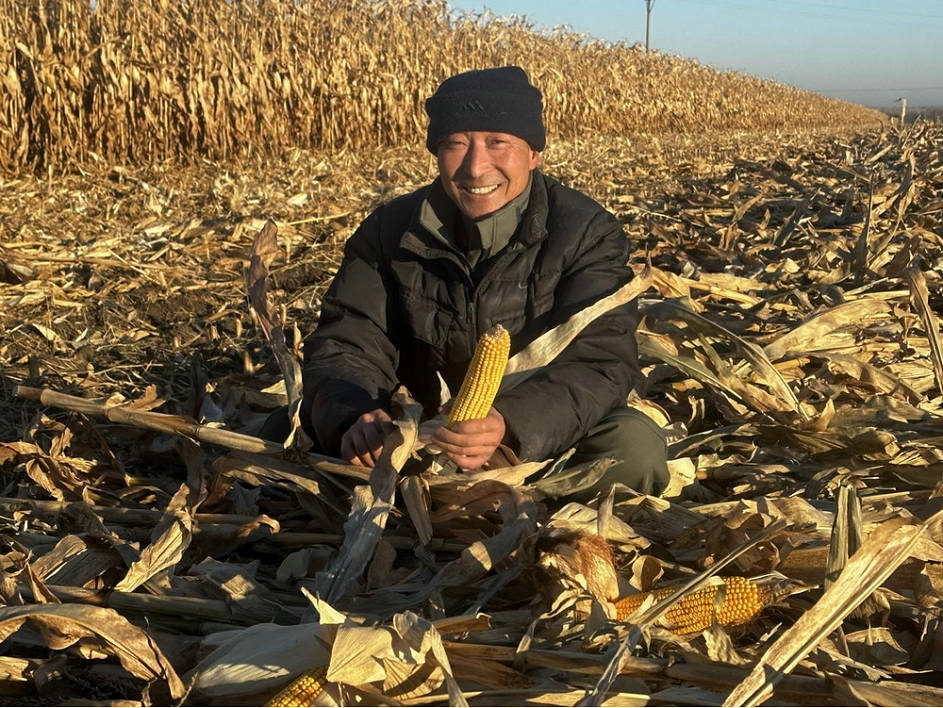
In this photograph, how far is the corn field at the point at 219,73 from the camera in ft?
37.1

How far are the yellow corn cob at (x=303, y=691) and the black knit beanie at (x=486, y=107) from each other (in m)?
1.88

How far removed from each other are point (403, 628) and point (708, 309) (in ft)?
11.8

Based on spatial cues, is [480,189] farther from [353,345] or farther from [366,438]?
[366,438]

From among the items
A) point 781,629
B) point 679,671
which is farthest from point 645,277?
point 679,671

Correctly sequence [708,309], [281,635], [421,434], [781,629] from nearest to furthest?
[281,635] → [781,629] → [421,434] → [708,309]

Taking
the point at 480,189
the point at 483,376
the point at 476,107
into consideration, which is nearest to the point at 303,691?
the point at 483,376

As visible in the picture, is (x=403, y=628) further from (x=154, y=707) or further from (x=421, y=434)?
(x=421, y=434)

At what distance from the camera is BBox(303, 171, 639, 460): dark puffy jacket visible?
3.09 metres

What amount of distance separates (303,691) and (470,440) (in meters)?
0.98

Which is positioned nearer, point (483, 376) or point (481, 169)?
point (483, 376)

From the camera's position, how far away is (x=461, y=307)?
3.28 m

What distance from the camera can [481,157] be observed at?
319 centimetres

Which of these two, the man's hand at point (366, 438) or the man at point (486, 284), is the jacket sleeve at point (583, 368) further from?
the man's hand at point (366, 438)

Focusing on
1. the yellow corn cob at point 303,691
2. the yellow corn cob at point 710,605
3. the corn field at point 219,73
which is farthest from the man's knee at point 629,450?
the corn field at point 219,73
